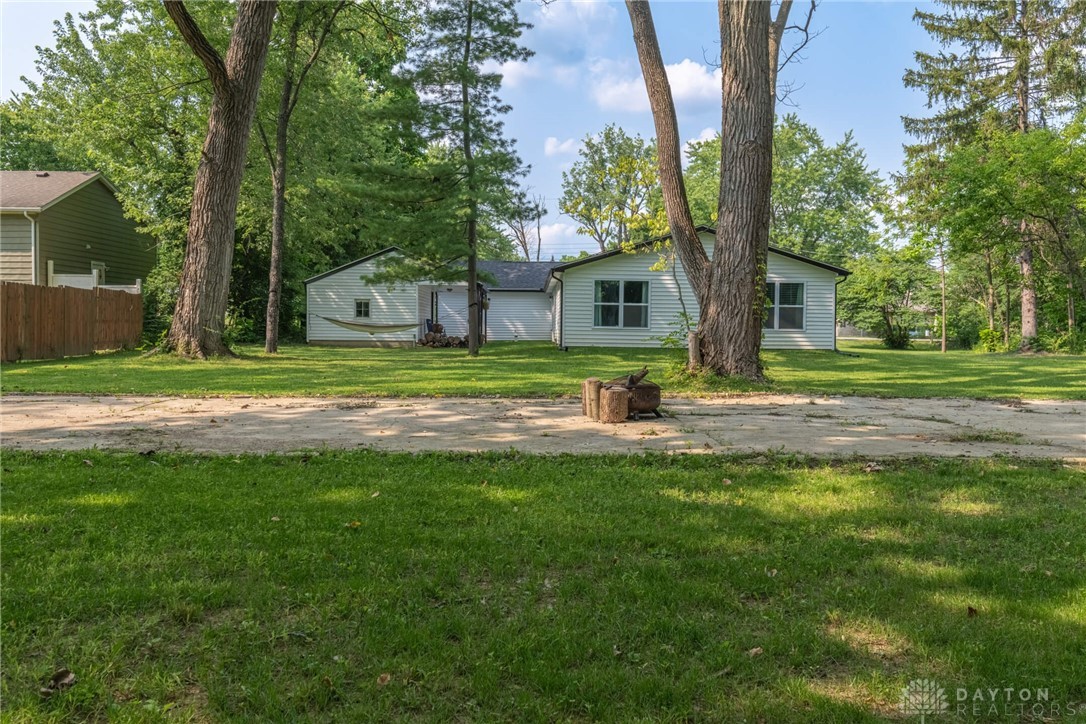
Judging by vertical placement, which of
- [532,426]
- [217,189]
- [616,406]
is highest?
[217,189]

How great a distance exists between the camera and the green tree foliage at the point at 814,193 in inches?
1544

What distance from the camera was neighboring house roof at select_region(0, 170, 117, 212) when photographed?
18828 mm

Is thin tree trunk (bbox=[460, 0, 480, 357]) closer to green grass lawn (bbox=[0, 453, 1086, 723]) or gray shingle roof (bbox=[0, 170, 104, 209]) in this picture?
green grass lawn (bbox=[0, 453, 1086, 723])

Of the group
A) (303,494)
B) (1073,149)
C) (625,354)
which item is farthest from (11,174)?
(1073,149)

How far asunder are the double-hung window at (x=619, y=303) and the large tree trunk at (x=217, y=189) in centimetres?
1119

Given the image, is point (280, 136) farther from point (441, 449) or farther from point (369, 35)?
point (441, 449)

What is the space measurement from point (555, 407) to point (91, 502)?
4559mm

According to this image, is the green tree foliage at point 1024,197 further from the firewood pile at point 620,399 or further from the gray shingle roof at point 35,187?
the gray shingle roof at point 35,187

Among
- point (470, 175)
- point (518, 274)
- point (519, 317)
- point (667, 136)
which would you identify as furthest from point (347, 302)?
point (667, 136)

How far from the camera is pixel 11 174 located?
70.1 feet

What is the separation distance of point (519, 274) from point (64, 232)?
16227 millimetres

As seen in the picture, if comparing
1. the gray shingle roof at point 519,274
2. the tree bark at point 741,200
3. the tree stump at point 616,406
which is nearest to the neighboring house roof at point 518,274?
the gray shingle roof at point 519,274

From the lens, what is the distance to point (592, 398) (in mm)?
6242

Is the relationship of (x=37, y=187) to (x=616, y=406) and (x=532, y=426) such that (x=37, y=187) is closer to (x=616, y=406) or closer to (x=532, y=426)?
(x=532, y=426)
